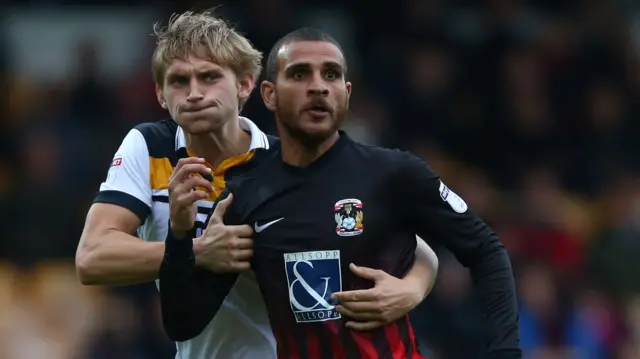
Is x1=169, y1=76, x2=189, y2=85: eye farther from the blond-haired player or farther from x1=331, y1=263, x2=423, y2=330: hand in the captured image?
x1=331, y1=263, x2=423, y2=330: hand

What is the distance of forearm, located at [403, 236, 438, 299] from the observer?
4847mm

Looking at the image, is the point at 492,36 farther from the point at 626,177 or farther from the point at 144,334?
the point at 144,334

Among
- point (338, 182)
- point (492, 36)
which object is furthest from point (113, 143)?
point (338, 182)

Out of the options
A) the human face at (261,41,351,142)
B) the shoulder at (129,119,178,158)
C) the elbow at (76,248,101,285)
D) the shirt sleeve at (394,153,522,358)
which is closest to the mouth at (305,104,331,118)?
the human face at (261,41,351,142)

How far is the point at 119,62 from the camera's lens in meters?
12.1

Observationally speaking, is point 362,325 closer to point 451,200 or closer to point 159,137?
point 451,200

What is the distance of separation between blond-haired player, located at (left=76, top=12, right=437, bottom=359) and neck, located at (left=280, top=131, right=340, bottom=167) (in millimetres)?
310

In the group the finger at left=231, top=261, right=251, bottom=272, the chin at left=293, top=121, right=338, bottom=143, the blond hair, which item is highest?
the blond hair

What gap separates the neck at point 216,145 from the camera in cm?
533

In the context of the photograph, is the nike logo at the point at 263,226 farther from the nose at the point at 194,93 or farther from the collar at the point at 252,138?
the collar at the point at 252,138

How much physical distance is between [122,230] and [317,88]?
1.06m

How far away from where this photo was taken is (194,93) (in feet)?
16.4

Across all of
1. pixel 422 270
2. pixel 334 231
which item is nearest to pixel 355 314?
pixel 334 231

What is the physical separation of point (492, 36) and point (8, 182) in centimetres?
441
